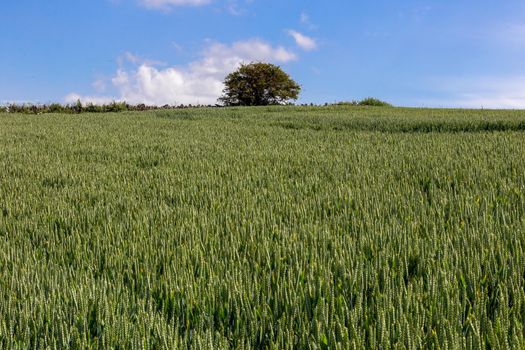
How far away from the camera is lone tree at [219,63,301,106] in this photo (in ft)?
138

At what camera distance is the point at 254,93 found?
1668 inches

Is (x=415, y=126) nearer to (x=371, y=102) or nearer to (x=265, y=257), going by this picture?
(x=265, y=257)

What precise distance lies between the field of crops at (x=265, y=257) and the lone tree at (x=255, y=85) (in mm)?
36570

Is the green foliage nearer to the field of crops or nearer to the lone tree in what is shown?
the lone tree

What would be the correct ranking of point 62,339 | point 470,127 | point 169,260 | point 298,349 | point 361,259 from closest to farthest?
1. point 298,349
2. point 62,339
3. point 361,259
4. point 169,260
5. point 470,127

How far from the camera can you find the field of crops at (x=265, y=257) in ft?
5.99

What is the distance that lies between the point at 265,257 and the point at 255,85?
40.2 m

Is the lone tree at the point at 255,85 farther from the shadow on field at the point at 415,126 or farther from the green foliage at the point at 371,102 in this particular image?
the shadow on field at the point at 415,126

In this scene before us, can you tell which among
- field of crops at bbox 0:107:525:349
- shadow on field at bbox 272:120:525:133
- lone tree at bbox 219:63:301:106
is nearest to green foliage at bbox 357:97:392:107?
lone tree at bbox 219:63:301:106

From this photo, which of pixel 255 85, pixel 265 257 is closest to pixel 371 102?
pixel 255 85

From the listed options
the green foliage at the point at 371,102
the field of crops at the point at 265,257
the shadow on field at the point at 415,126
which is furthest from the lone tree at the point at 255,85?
the field of crops at the point at 265,257

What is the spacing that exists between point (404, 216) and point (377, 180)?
68.9 inches

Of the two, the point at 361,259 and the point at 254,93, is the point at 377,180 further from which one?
the point at 254,93

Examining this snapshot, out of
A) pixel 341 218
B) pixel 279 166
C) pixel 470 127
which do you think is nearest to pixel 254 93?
pixel 470 127
